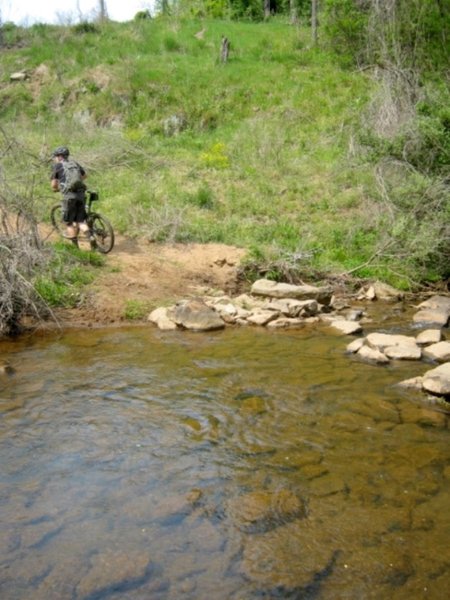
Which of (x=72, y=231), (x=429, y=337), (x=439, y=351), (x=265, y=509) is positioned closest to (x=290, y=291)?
(x=429, y=337)

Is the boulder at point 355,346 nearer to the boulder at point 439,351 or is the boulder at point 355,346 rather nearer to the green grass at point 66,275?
the boulder at point 439,351

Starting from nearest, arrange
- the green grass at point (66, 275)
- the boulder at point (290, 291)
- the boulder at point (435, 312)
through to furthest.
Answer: the green grass at point (66, 275) → the boulder at point (435, 312) → the boulder at point (290, 291)

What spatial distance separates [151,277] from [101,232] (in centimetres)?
133

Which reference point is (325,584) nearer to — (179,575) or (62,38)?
(179,575)

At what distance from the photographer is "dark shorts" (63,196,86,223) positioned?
1062 cm

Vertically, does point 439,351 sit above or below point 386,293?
above

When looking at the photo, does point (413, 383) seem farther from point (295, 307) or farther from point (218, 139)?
point (218, 139)

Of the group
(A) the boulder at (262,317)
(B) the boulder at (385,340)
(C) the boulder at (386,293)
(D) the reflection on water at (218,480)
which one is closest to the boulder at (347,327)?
(B) the boulder at (385,340)

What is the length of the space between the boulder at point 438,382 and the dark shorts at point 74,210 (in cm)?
659

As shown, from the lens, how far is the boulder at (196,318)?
912 cm

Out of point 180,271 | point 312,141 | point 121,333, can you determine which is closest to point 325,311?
point 180,271

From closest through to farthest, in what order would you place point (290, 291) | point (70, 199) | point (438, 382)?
point (438, 382), point (290, 291), point (70, 199)

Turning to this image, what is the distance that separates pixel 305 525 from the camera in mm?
4324

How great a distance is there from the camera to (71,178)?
410 inches
